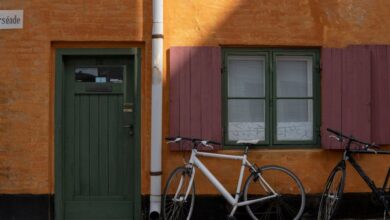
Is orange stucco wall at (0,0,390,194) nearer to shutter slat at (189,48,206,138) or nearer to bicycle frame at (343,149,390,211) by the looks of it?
shutter slat at (189,48,206,138)

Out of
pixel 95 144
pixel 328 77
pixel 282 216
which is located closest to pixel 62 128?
pixel 95 144

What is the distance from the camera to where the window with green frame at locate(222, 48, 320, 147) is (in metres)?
6.95

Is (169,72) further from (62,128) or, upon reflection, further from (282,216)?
(282,216)

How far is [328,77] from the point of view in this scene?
6859 mm

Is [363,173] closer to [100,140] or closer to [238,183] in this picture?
[238,183]

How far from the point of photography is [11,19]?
6.70m

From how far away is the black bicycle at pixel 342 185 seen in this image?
623cm

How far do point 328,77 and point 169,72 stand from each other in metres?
2.05

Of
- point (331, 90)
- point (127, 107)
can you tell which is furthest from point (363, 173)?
point (127, 107)

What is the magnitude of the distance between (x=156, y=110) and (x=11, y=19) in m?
2.16

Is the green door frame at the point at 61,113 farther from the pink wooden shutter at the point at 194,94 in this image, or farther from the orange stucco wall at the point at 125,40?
the pink wooden shutter at the point at 194,94

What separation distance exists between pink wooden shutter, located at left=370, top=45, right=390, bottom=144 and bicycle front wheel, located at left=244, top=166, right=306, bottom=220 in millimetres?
1259

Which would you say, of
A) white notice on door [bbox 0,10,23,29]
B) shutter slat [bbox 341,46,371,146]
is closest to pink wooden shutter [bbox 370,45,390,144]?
shutter slat [bbox 341,46,371,146]

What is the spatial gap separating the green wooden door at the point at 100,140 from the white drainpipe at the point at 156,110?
387 mm
